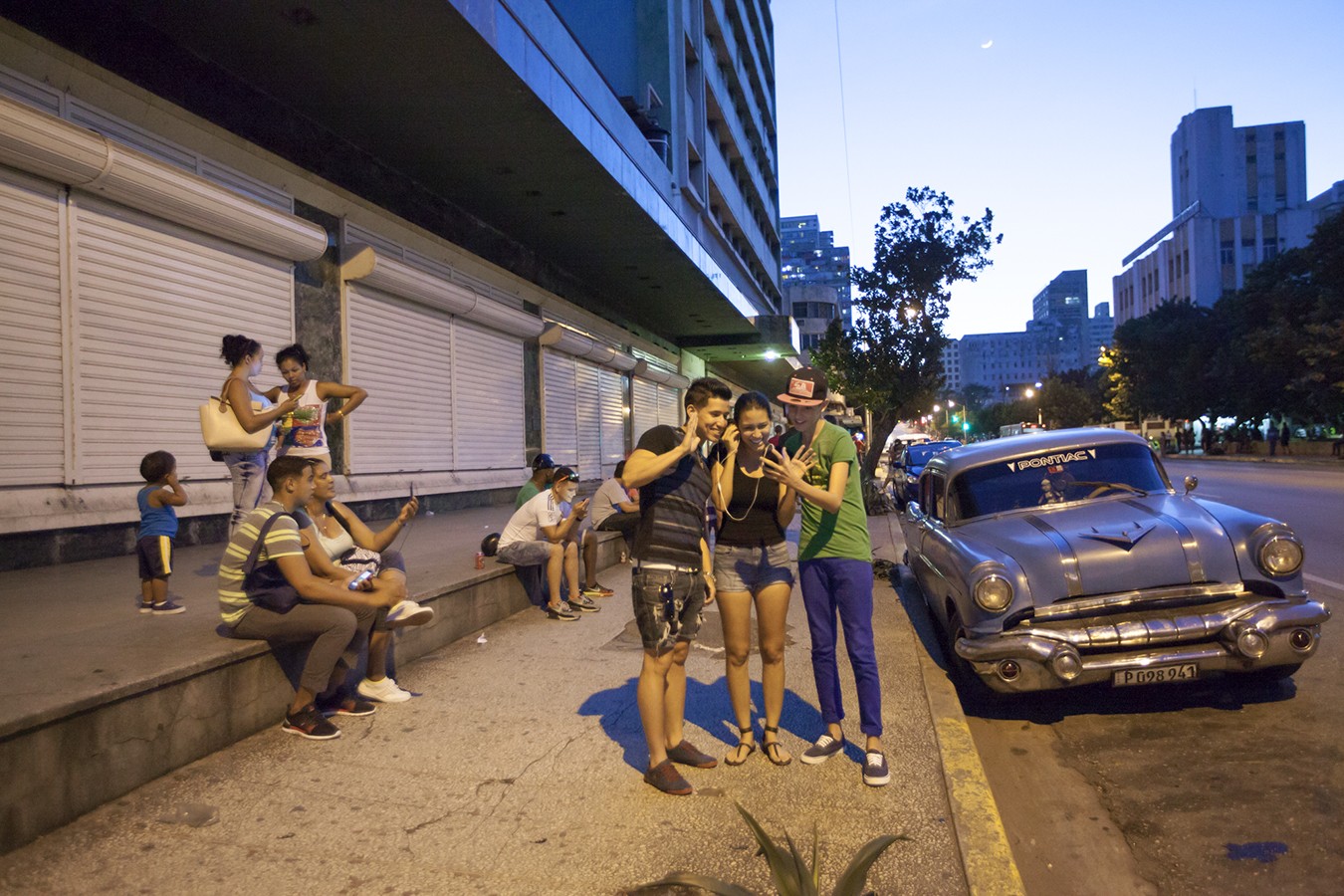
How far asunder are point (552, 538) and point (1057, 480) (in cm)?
414

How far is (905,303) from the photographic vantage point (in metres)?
19.8

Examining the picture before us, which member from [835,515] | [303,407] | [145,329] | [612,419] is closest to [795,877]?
[835,515]

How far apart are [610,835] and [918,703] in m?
2.44

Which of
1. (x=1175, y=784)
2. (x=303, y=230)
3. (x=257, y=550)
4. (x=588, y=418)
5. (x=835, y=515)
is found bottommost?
(x=1175, y=784)

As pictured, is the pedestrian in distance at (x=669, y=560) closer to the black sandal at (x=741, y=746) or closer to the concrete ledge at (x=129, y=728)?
the black sandal at (x=741, y=746)

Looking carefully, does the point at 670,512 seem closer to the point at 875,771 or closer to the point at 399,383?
the point at 875,771

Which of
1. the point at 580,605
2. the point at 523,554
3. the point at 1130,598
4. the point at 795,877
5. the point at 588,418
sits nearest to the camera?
the point at 795,877

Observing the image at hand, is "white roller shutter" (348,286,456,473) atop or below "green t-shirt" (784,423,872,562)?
atop

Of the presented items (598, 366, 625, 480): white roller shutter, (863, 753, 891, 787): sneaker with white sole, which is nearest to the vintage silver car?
(863, 753, 891, 787): sneaker with white sole

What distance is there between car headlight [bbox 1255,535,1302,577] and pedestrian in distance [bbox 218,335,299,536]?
5.79m

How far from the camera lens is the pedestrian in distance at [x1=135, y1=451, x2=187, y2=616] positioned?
5.30 metres

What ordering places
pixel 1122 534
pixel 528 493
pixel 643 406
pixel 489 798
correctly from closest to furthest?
1. pixel 489 798
2. pixel 1122 534
3. pixel 528 493
4. pixel 643 406

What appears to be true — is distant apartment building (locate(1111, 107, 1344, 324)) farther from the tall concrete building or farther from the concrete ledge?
A: the concrete ledge

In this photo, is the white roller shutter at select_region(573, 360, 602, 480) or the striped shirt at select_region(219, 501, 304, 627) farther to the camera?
the white roller shutter at select_region(573, 360, 602, 480)
